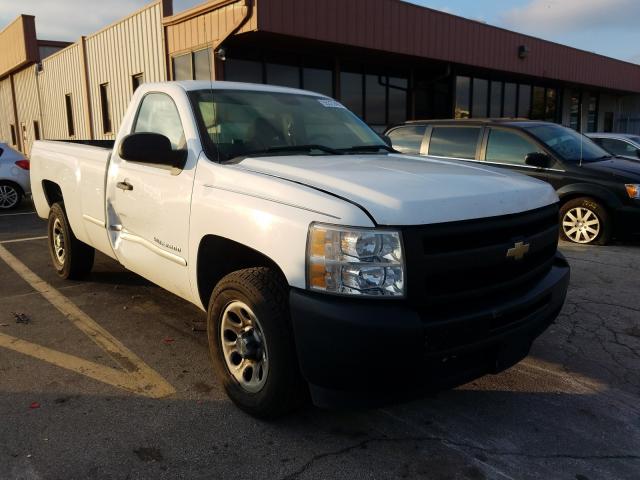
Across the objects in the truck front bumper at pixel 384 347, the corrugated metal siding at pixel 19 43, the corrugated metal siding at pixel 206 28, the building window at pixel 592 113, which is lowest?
the truck front bumper at pixel 384 347

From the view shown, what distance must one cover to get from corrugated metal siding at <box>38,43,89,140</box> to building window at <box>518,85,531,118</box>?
15.8 metres

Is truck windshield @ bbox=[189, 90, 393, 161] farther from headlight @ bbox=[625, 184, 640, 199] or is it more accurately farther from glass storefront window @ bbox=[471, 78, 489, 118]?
glass storefront window @ bbox=[471, 78, 489, 118]

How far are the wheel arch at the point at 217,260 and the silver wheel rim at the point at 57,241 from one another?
119 inches

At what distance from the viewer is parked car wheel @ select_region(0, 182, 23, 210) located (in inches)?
454

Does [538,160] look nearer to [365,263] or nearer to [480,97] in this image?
[365,263]

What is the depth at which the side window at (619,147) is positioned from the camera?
11094 mm

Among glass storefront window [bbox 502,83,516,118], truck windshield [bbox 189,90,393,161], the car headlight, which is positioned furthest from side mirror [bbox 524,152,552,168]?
glass storefront window [bbox 502,83,516,118]

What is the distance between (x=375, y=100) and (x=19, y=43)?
16.4 m

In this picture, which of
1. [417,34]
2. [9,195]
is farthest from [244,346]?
[417,34]

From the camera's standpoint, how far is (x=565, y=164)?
747 cm

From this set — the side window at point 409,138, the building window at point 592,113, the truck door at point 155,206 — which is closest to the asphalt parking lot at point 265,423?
the truck door at point 155,206

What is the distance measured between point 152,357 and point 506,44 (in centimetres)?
1643

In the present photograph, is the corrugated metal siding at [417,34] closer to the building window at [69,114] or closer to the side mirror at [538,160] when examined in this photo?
the side mirror at [538,160]

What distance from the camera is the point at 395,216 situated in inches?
92.7
